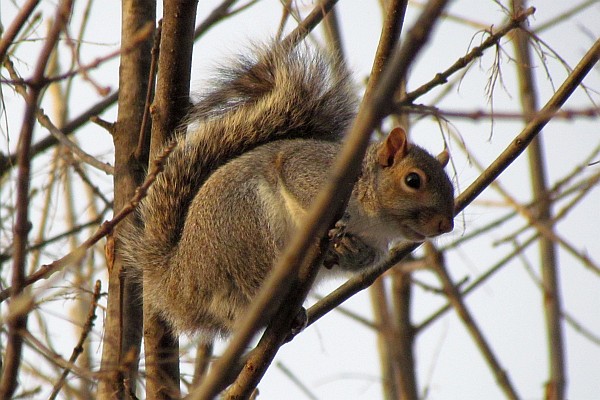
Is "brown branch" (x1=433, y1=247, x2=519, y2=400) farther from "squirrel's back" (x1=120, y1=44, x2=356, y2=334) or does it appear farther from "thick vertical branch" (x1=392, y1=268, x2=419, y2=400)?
"squirrel's back" (x1=120, y1=44, x2=356, y2=334)

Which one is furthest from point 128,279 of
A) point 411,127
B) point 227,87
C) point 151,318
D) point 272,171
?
point 411,127

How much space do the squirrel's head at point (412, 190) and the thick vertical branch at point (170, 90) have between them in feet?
2.36

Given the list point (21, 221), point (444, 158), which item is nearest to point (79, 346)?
point (21, 221)

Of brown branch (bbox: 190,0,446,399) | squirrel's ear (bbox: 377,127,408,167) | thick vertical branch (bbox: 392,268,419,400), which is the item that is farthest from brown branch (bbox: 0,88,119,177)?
brown branch (bbox: 190,0,446,399)

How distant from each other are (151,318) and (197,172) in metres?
0.55

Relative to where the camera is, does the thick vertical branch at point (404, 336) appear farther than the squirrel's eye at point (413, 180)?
No

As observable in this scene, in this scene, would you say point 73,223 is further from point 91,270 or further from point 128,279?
point 128,279

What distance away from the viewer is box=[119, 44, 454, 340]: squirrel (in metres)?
2.72

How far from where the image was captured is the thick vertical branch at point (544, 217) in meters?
2.62

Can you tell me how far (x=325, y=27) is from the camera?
3469 mm

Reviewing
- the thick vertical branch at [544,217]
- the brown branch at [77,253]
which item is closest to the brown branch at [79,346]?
the brown branch at [77,253]

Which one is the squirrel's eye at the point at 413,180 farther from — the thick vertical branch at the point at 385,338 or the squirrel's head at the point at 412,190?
the thick vertical branch at the point at 385,338

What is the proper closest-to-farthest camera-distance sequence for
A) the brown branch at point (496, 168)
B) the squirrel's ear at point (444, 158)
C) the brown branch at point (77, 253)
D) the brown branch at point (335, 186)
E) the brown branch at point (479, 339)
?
the brown branch at point (335, 186) < the brown branch at point (77, 253) < the brown branch at point (496, 168) < the brown branch at point (479, 339) < the squirrel's ear at point (444, 158)

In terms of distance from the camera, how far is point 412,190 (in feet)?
9.12
